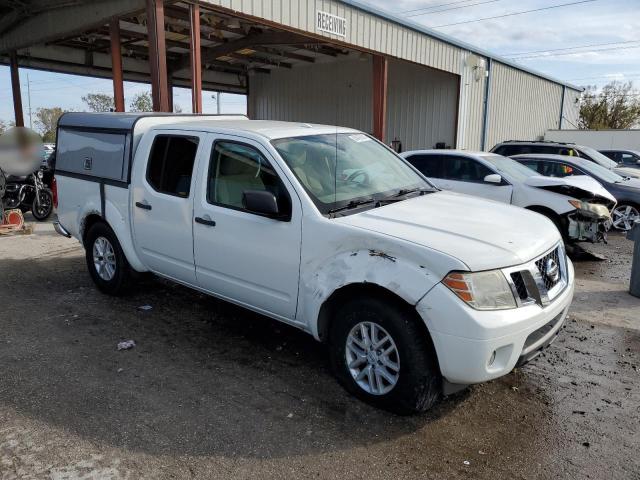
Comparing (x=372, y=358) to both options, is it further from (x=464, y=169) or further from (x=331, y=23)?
(x=331, y=23)

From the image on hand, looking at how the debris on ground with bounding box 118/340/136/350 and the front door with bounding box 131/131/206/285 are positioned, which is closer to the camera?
the debris on ground with bounding box 118/340/136/350

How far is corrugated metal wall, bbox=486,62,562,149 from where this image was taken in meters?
20.1

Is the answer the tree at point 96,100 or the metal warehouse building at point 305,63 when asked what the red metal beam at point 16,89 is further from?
the tree at point 96,100

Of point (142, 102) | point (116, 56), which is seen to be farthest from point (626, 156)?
point (142, 102)

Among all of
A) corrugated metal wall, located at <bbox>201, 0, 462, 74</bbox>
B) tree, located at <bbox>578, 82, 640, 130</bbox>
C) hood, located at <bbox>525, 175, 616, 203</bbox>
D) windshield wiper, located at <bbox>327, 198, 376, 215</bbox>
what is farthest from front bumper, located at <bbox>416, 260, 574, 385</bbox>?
tree, located at <bbox>578, 82, 640, 130</bbox>

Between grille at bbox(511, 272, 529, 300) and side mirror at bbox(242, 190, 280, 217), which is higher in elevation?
side mirror at bbox(242, 190, 280, 217)

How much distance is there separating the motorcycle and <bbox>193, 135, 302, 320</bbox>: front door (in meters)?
7.81

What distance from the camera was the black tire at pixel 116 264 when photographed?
5453mm

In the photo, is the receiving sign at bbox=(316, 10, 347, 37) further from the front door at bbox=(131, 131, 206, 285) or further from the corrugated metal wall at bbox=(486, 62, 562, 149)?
the corrugated metal wall at bbox=(486, 62, 562, 149)

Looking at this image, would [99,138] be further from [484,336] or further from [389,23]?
[389,23]

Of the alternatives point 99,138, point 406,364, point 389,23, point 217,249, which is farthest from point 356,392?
point 389,23

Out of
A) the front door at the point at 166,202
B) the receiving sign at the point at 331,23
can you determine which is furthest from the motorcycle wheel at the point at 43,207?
the receiving sign at the point at 331,23

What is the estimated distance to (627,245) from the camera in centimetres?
927

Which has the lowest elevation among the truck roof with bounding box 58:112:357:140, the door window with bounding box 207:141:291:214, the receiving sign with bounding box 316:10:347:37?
the door window with bounding box 207:141:291:214
